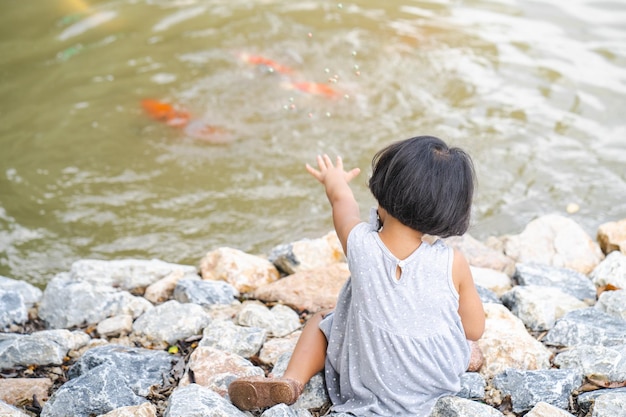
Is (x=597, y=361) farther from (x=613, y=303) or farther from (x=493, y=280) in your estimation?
(x=493, y=280)

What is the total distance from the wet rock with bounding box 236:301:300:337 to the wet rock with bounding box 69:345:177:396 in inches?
16.7

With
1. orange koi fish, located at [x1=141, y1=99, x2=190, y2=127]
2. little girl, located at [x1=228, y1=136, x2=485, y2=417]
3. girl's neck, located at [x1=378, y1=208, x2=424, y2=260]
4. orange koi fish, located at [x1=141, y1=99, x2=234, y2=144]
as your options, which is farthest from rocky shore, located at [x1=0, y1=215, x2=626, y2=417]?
orange koi fish, located at [x1=141, y1=99, x2=190, y2=127]

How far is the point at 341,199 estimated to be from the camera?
275cm

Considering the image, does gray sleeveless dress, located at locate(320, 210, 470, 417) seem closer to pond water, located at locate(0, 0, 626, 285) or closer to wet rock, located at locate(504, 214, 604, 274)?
wet rock, located at locate(504, 214, 604, 274)

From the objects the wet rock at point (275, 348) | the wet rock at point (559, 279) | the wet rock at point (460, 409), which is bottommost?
the wet rock at point (559, 279)

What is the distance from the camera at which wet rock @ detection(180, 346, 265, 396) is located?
2.84 m

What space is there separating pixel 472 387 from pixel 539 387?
0.24 m

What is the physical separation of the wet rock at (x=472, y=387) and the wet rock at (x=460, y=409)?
3.9 inches

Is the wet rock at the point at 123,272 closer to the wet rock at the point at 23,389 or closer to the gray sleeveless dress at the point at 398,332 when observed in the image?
the wet rock at the point at 23,389

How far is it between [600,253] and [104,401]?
3.04 m

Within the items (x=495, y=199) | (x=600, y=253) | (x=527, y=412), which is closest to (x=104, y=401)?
(x=527, y=412)

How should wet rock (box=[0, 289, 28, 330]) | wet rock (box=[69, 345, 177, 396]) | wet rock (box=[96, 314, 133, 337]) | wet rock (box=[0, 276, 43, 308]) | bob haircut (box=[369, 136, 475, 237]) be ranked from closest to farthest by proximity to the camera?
bob haircut (box=[369, 136, 475, 237]) → wet rock (box=[69, 345, 177, 396]) → wet rock (box=[96, 314, 133, 337]) → wet rock (box=[0, 289, 28, 330]) → wet rock (box=[0, 276, 43, 308])

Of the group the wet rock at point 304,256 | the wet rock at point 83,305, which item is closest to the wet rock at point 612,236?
the wet rock at point 304,256

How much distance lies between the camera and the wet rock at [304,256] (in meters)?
4.05
